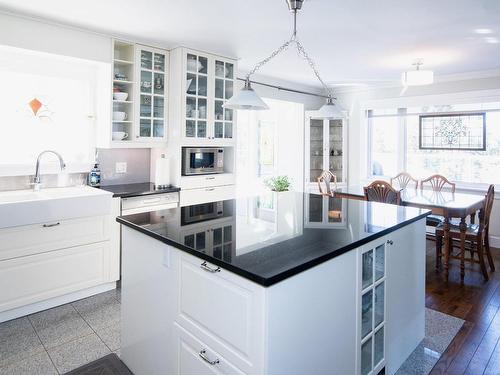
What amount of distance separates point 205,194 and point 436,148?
11.8ft

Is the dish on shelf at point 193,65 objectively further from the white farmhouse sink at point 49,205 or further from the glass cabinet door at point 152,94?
the white farmhouse sink at point 49,205

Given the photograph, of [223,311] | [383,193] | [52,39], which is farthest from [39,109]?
[383,193]

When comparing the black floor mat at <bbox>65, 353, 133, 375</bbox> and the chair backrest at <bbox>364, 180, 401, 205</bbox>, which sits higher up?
the chair backrest at <bbox>364, 180, 401, 205</bbox>

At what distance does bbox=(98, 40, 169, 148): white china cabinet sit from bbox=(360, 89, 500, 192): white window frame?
3.54 m

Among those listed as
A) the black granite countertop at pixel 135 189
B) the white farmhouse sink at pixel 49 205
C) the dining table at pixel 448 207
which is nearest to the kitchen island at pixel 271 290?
the white farmhouse sink at pixel 49 205

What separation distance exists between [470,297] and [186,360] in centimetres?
277

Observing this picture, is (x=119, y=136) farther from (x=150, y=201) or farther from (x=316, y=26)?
(x=316, y=26)

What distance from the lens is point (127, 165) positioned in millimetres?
3842

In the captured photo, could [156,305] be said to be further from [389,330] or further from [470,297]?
[470,297]

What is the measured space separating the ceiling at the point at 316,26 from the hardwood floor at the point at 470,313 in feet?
7.65

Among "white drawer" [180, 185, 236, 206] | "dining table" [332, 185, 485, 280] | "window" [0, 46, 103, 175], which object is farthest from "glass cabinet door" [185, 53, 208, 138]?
"dining table" [332, 185, 485, 280]

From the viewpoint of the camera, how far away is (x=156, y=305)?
1796 mm

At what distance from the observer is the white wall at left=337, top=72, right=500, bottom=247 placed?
474cm

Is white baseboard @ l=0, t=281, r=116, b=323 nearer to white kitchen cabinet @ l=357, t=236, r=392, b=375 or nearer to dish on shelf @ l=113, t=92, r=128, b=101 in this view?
dish on shelf @ l=113, t=92, r=128, b=101
